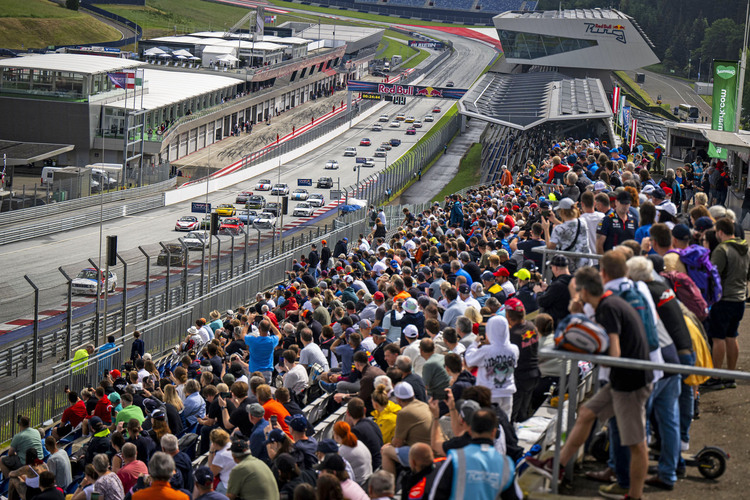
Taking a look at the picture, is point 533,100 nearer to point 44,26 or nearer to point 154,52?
point 154,52

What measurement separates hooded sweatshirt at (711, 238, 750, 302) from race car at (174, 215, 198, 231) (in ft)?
153

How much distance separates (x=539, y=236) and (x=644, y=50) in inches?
3169

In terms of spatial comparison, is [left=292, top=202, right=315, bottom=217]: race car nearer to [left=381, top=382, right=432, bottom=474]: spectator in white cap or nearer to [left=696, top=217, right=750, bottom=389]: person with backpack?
[left=696, top=217, right=750, bottom=389]: person with backpack

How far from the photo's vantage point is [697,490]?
746 centimetres

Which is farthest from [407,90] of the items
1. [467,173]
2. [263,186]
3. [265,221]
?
[265,221]

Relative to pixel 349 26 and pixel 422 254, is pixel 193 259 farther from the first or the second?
pixel 349 26

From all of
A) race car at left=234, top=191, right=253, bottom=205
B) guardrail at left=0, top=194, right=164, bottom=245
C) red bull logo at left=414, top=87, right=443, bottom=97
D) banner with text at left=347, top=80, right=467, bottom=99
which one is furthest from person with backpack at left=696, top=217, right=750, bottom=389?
red bull logo at left=414, top=87, right=443, bottom=97

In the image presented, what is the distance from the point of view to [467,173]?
256 ft

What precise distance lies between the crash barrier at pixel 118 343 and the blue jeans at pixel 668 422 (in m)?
14.1

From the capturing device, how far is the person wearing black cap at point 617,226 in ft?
36.6

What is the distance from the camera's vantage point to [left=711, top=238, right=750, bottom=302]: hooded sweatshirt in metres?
9.74

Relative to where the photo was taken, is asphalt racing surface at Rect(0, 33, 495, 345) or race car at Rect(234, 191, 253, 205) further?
race car at Rect(234, 191, 253, 205)

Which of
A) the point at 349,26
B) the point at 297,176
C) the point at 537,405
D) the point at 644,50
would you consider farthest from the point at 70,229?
the point at 349,26

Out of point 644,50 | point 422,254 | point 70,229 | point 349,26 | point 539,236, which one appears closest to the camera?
point 539,236
